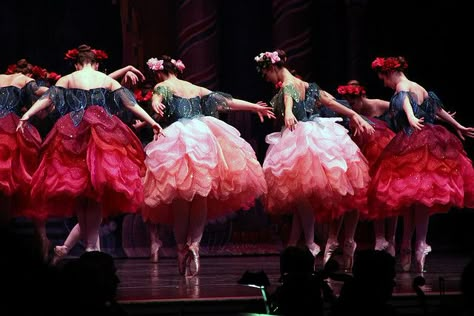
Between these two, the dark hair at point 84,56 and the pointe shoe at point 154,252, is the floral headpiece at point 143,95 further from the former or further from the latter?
the dark hair at point 84,56

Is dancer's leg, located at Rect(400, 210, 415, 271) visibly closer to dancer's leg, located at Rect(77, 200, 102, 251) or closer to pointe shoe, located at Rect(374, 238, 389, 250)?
pointe shoe, located at Rect(374, 238, 389, 250)

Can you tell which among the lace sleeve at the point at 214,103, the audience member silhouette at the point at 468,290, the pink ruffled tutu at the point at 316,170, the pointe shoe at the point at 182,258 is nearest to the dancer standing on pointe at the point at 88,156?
the pointe shoe at the point at 182,258

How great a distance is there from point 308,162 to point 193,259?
1.21 m

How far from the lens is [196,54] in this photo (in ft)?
36.8

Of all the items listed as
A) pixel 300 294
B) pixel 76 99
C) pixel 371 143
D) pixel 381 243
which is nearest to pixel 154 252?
pixel 381 243

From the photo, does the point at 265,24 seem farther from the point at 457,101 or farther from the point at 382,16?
the point at 457,101

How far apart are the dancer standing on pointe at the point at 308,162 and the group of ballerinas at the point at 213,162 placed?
1cm

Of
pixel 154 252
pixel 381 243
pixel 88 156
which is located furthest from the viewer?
pixel 154 252

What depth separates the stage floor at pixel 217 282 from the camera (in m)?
4.73

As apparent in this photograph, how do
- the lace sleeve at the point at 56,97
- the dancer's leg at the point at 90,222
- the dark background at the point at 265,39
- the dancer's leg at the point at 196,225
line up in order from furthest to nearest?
the dark background at the point at 265,39 < the dancer's leg at the point at 196,225 < the lace sleeve at the point at 56,97 < the dancer's leg at the point at 90,222

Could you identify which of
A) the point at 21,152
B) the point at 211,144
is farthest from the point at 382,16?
the point at 21,152

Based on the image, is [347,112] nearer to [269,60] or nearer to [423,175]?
[269,60]

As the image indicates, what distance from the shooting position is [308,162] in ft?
23.1

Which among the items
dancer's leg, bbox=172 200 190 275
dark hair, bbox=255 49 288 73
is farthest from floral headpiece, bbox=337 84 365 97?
dancer's leg, bbox=172 200 190 275
